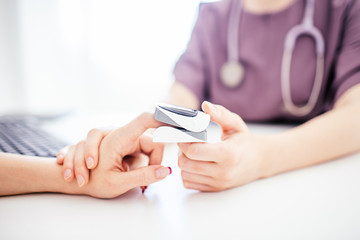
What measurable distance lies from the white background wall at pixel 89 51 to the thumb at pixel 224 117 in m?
0.85

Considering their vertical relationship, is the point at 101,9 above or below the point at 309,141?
above

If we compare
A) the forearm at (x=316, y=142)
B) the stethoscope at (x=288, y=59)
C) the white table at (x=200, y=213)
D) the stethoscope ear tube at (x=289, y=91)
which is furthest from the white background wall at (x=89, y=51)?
the white table at (x=200, y=213)

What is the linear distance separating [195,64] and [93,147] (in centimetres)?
55

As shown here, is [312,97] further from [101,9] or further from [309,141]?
[101,9]

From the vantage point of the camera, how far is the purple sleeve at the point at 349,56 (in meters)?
0.52

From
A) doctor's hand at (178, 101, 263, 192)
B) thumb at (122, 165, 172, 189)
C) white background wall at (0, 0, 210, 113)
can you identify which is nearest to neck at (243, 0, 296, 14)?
white background wall at (0, 0, 210, 113)

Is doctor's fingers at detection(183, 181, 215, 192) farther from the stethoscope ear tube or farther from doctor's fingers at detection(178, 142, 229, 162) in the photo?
the stethoscope ear tube

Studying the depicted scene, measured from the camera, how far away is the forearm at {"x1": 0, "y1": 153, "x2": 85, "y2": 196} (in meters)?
0.33

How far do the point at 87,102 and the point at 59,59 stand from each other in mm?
304

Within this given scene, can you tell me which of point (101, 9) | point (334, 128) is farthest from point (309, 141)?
point (101, 9)

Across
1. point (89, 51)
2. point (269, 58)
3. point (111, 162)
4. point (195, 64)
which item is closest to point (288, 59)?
point (269, 58)

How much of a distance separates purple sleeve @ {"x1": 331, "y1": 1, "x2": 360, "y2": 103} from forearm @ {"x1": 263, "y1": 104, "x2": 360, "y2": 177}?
0.11 metres

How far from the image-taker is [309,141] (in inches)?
16.2

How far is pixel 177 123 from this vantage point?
0.89 feet
